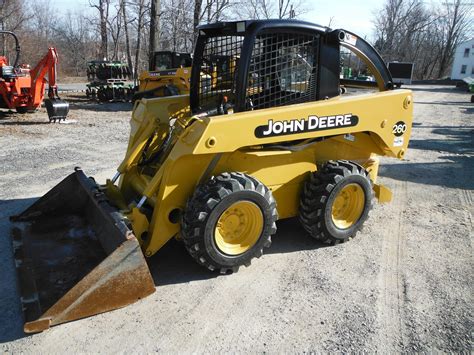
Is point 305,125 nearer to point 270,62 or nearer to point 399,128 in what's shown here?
point 270,62

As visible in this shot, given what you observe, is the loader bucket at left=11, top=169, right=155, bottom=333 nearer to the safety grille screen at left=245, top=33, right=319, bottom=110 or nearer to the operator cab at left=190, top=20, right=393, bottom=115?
the operator cab at left=190, top=20, right=393, bottom=115

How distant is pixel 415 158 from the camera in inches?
300

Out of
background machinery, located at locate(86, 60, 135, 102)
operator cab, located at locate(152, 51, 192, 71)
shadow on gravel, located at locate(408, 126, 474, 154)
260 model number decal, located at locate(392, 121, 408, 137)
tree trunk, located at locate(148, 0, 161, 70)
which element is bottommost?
shadow on gravel, located at locate(408, 126, 474, 154)

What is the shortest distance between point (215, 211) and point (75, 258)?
1.28m

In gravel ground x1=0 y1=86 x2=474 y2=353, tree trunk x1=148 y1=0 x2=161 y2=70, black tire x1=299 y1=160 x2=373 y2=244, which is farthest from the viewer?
tree trunk x1=148 y1=0 x2=161 y2=70

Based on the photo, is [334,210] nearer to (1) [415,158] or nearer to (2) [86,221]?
(2) [86,221]

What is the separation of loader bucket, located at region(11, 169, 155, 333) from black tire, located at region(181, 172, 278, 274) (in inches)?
17.9

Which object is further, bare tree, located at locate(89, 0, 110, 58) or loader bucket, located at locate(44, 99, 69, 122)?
bare tree, located at locate(89, 0, 110, 58)

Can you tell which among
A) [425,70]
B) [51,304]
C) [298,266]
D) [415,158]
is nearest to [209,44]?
[298,266]

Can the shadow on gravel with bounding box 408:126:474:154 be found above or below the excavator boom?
below

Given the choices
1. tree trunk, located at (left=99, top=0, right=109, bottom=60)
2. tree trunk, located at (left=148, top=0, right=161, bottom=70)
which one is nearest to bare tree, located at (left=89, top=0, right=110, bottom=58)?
tree trunk, located at (left=99, top=0, right=109, bottom=60)

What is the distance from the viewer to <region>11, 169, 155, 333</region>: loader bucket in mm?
2773

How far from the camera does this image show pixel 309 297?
3.27 metres

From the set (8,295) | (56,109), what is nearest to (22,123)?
(56,109)
